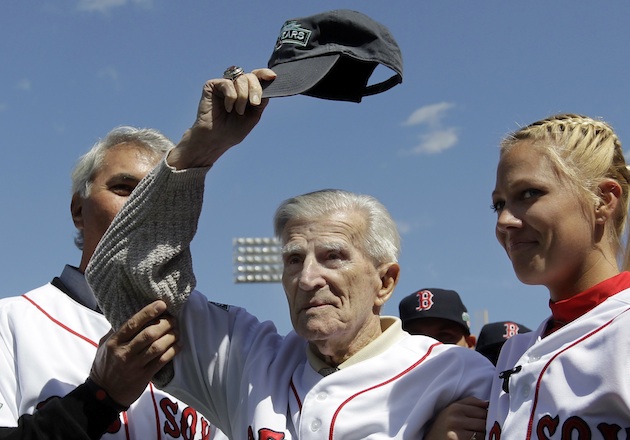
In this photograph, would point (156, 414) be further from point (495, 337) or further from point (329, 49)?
point (495, 337)

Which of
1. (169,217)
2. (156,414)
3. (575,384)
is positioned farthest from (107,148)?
(575,384)

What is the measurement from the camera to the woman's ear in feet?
9.26

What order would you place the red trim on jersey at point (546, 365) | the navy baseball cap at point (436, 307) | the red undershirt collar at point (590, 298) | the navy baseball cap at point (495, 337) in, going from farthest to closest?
1. the navy baseball cap at point (495, 337)
2. the navy baseball cap at point (436, 307)
3. the red undershirt collar at point (590, 298)
4. the red trim on jersey at point (546, 365)

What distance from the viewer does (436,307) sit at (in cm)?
607

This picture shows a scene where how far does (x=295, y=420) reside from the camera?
10.5ft

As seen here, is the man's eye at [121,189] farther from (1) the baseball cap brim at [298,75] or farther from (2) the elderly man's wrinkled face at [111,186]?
(1) the baseball cap brim at [298,75]

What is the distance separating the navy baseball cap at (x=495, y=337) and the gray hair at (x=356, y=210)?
3.10 meters

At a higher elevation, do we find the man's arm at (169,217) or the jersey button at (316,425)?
the man's arm at (169,217)

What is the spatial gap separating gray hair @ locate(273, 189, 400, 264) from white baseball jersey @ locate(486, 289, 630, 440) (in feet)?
2.63

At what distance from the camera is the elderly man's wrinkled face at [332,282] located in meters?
3.23

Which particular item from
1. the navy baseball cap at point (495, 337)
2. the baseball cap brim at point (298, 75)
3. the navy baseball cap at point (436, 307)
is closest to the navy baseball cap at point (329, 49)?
the baseball cap brim at point (298, 75)

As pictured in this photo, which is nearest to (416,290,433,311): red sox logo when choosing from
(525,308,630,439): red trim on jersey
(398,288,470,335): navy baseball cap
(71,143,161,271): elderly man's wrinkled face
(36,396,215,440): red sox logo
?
(398,288,470,335): navy baseball cap

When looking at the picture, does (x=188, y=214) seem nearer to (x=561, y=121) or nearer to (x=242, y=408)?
(x=242, y=408)

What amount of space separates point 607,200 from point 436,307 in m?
3.30
